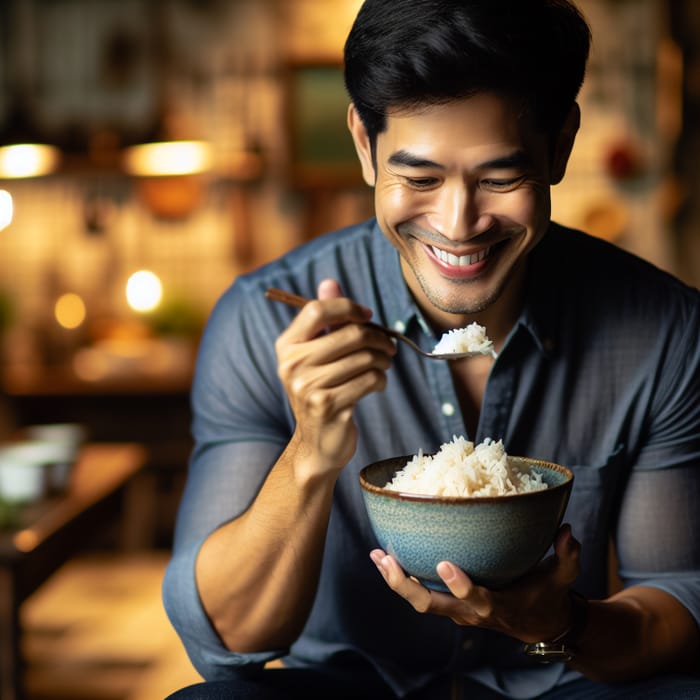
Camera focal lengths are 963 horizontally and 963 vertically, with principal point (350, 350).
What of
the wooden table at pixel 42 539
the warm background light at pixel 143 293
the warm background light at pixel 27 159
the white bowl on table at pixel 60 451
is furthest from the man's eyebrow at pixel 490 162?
the warm background light at pixel 143 293

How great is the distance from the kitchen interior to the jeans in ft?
11.8

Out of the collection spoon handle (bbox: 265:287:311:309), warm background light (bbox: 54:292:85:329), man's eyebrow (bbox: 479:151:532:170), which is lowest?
warm background light (bbox: 54:292:85:329)

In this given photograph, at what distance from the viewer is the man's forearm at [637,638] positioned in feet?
4.69

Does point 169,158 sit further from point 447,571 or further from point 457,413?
point 447,571

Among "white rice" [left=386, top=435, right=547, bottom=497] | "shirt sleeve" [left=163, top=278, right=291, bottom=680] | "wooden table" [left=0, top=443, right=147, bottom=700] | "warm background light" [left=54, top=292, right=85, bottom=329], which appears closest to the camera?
"white rice" [left=386, top=435, right=547, bottom=497]

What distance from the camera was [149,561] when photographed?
4.95 m

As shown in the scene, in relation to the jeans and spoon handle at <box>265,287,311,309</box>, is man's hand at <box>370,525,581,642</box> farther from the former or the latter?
spoon handle at <box>265,287,311,309</box>

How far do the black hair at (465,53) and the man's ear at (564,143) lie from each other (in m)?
0.04

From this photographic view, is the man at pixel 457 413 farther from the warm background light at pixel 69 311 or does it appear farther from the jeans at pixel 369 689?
the warm background light at pixel 69 311

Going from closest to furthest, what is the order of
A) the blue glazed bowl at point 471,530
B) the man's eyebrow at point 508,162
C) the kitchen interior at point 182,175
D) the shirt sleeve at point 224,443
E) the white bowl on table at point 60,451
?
1. the blue glazed bowl at point 471,530
2. the man's eyebrow at point 508,162
3. the shirt sleeve at point 224,443
4. the white bowl on table at point 60,451
5. the kitchen interior at point 182,175

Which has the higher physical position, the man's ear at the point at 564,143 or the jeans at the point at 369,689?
the man's ear at the point at 564,143

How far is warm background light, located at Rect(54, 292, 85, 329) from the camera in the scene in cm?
543

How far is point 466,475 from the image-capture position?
1.26m

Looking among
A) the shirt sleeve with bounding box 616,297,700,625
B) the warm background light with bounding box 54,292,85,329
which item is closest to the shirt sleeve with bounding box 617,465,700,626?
the shirt sleeve with bounding box 616,297,700,625
